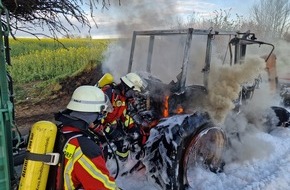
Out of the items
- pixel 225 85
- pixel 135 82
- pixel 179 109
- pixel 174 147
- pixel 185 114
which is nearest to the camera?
pixel 174 147

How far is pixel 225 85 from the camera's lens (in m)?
4.49

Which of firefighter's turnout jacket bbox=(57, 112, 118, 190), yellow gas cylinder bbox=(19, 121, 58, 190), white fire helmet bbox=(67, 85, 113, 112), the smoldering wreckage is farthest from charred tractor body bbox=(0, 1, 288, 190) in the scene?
firefighter's turnout jacket bbox=(57, 112, 118, 190)

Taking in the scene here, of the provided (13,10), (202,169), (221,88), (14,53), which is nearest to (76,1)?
(13,10)

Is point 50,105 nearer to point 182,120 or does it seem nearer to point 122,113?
point 122,113

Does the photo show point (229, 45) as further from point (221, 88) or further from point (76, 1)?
point (76, 1)

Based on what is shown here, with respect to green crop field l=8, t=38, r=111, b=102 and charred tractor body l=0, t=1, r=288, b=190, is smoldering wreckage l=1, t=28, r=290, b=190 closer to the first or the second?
charred tractor body l=0, t=1, r=288, b=190

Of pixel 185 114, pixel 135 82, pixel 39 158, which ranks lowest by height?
pixel 39 158

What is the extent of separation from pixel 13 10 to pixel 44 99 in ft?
15.9

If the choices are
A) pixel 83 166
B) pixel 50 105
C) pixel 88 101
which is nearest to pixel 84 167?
pixel 83 166

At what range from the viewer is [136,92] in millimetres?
4672

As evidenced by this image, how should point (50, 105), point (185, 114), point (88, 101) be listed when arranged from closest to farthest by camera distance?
point (88, 101), point (185, 114), point (50, 105)

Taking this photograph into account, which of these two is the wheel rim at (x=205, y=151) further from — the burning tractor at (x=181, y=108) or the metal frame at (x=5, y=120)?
the metal frame at (x=5, y=120)

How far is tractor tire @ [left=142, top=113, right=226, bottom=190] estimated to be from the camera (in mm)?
3725

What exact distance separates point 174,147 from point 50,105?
5.58 metres
